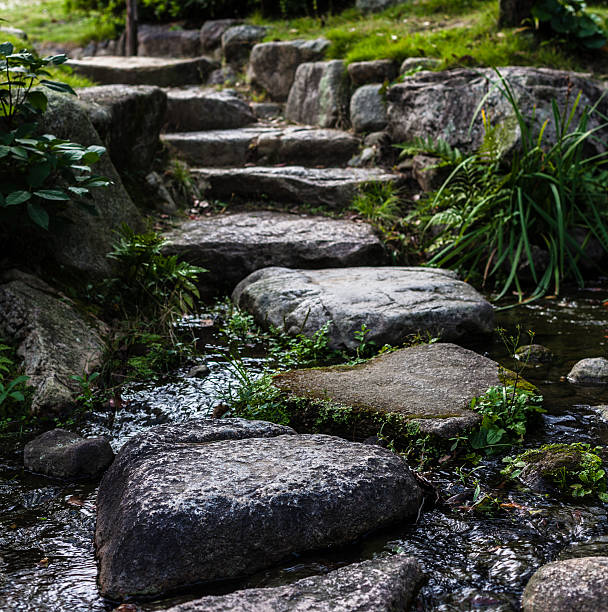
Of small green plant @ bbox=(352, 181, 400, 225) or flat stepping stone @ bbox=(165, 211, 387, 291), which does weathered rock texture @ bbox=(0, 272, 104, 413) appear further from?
small green plant @ bbox=(352, 181, 400, 225)

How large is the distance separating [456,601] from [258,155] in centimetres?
555

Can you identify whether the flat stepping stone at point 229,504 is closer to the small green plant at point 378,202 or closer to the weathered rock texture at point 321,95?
the small green plant at point 378,202

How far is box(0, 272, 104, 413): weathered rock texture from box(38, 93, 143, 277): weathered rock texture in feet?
1.18

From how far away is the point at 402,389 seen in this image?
3.08m

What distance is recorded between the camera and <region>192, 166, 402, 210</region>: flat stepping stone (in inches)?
238

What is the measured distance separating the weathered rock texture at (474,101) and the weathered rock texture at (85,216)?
3.04 m

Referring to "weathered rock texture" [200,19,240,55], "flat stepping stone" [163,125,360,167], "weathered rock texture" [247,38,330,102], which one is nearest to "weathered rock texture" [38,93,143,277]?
Result: "flat stepping stone" [163,125,360,167]

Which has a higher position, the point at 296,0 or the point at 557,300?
the point at 296,0

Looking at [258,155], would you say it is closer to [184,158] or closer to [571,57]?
[184,158]

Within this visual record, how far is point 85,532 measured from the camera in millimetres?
2229

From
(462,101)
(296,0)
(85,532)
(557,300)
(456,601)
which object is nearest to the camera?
(456,601)

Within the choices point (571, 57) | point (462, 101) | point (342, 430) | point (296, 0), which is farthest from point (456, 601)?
point (296, 0)

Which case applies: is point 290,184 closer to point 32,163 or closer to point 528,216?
point 528,216

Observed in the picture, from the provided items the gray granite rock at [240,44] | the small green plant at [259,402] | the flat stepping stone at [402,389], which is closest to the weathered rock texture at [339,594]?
the flat stepping stone at [402,389]
